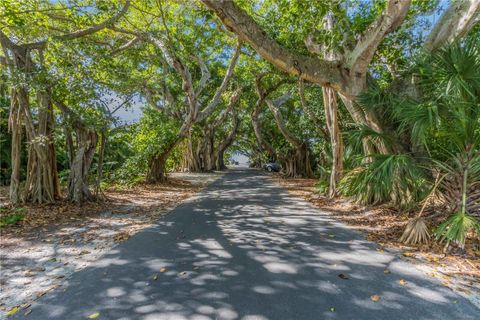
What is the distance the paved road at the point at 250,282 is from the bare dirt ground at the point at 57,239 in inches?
11.4

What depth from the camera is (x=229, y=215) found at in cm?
647

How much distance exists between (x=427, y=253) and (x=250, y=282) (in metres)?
2.47

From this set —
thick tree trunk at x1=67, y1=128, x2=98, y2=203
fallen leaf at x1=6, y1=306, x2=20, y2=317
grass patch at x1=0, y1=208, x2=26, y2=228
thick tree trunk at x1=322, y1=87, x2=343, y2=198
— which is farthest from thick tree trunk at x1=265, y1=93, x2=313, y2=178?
fallen leaf at x1=6, y1=306, x2=20, y2=317

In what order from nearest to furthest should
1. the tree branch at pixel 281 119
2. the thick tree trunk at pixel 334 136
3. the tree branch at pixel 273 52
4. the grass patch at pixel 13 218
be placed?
the tree branch at pixel 273 52, the grass patch at pixel 13 218, the thick tree trunk at pixel 334 136, the tree branch at pixel 281 119

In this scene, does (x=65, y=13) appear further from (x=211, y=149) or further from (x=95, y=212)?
(x=211, y=149)

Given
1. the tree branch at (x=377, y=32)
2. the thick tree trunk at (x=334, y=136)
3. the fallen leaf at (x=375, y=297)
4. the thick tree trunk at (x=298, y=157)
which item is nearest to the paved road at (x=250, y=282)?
the fallen leaf at (x=375, y=297)

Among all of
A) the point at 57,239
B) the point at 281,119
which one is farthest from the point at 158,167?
the point at 57,239

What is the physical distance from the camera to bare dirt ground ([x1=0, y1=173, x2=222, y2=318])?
3150 mm

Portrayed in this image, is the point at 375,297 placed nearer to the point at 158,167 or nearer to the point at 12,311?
the point at 12,311

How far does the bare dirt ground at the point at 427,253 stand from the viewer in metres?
3.05

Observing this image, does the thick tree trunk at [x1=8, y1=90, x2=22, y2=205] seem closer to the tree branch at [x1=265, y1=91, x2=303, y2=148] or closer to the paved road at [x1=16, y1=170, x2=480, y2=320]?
the paved road at [x1=16, y1=170, x2=480, y2=320]

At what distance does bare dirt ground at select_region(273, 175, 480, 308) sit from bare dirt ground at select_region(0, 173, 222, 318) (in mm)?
4076

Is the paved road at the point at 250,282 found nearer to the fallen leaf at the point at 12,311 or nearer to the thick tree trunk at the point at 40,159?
the fallen leaf at the point at 12,311

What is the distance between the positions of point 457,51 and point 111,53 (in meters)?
9.05
